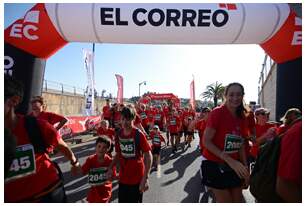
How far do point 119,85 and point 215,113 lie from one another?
43.5 ft

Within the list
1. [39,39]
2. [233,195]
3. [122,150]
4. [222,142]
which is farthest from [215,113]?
[39,39]

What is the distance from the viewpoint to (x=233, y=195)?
3248mm

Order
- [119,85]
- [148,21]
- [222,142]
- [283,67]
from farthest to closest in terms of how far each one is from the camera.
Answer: [119,85], [283,67], [148,21], [222,142]

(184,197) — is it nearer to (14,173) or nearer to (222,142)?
(222,142)

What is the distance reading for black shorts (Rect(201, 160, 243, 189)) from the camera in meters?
3.18

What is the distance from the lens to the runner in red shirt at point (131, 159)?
372 cm

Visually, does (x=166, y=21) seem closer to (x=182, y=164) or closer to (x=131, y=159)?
(x=131, y=159)

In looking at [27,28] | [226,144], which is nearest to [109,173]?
[226,144]

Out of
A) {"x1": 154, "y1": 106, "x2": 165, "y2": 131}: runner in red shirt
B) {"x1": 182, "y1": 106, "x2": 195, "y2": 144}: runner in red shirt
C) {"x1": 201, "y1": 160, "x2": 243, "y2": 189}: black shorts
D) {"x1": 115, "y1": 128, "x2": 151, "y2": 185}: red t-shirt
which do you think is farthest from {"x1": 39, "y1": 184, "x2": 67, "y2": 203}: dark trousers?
{"x1": 154, "y1": 106, "x2": 165, "y2": 131}: runner in red shirt

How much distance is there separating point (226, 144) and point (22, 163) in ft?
6.36

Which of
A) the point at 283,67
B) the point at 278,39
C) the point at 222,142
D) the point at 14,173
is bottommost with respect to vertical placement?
the point at 14,173

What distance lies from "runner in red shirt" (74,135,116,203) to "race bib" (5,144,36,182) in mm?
1596


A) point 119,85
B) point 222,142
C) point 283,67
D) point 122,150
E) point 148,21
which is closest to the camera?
point 222,142

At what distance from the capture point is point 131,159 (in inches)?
149
